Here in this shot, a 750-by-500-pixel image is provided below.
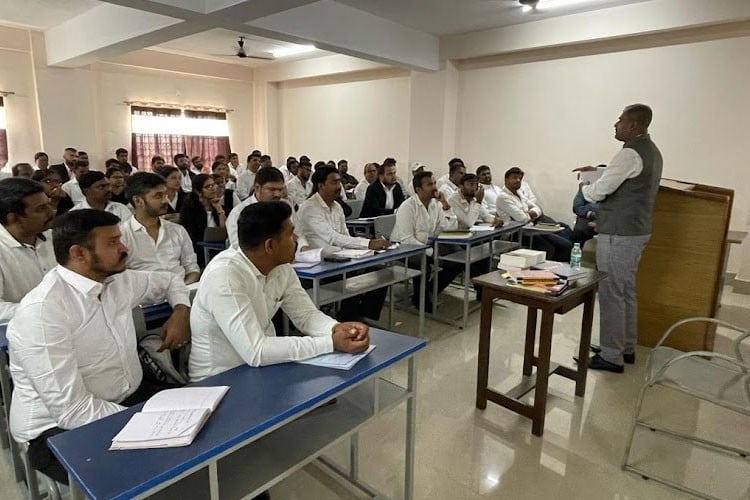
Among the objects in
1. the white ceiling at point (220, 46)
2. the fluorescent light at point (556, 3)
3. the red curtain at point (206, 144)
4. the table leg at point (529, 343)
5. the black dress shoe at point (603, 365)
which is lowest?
the black dress shoe at point (603, 365)

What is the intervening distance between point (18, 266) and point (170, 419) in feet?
4.86

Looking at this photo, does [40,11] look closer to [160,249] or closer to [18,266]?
[160,249]

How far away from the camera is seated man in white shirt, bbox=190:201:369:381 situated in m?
1.55

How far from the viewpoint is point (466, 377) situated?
3098mm

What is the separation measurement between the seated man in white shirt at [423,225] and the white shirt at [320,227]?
1.85ft

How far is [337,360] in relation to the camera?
1569 mm

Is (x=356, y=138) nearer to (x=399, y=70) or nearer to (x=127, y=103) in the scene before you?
(x=399, y=70)

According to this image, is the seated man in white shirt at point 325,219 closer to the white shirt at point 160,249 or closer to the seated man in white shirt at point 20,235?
the white shirt at point 160,249

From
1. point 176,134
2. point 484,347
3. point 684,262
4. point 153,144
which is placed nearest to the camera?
point 484,347

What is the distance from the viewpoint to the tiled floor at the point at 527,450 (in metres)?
2.06

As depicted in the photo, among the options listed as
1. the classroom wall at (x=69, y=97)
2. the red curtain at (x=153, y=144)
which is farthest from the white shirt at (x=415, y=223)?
the red curtain at (x=153, y=144)

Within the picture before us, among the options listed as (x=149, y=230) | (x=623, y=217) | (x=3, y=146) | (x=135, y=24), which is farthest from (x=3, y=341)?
(x=3, y=146)

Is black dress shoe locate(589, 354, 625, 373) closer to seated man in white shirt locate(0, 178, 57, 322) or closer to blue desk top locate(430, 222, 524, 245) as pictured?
blue desk top locate(430, 222, 524, 245)

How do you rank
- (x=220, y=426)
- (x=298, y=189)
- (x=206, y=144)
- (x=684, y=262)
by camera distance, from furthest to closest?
1. (x=206, y=144)
2. (x=298, y=189)
3. (x=684, y=262)
4. (x=220, y=426)
